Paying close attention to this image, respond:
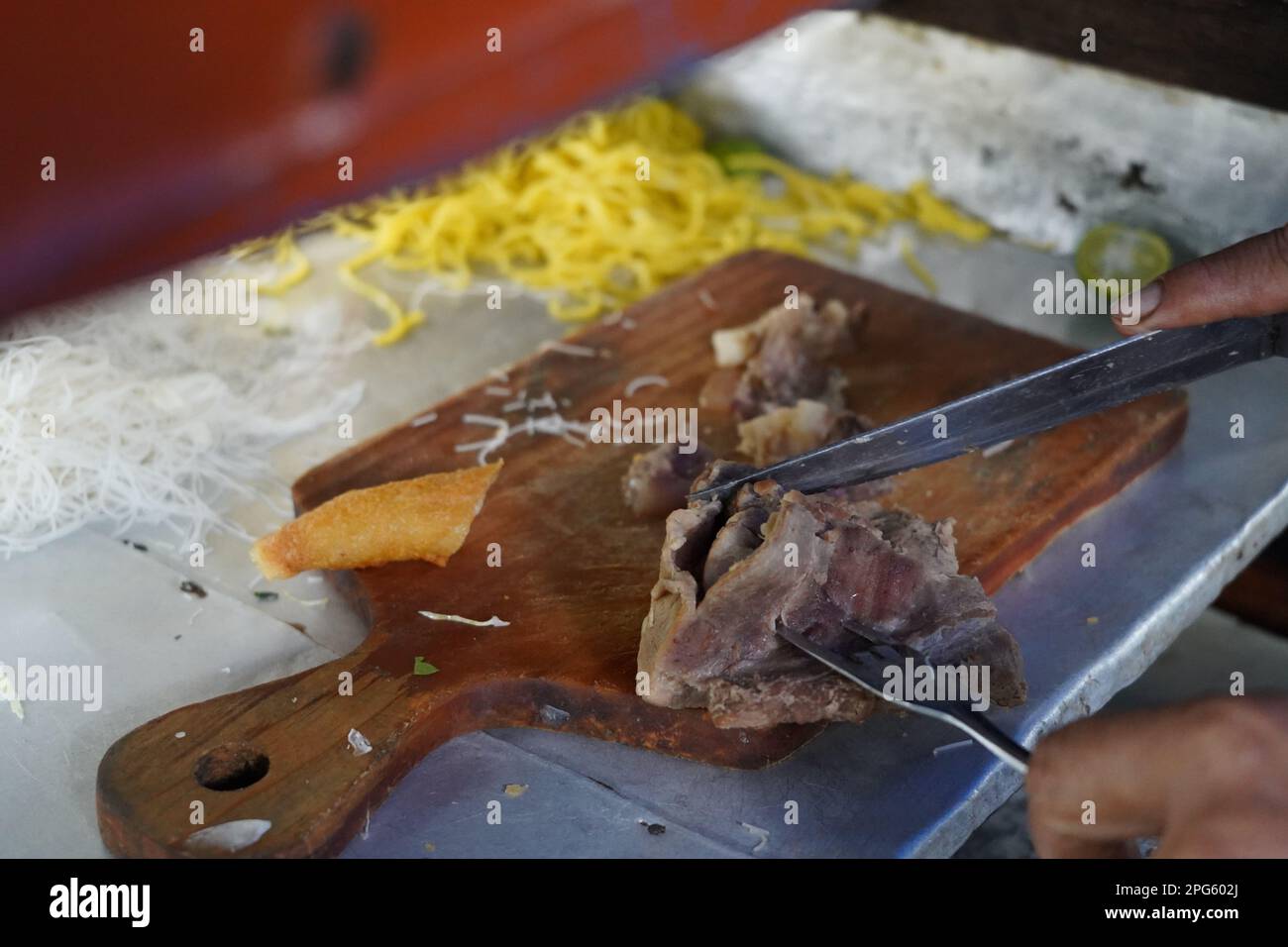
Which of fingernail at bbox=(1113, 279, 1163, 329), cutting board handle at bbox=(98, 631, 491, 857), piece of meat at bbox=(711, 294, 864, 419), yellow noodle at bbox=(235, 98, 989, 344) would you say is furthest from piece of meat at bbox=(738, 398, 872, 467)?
yellow noodle at bbox=(235, 98, 989, 344)

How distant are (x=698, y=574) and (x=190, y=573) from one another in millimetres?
1208

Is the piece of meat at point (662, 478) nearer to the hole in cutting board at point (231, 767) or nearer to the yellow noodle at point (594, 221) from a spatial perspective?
the hole in cutting board at point (231, 767)

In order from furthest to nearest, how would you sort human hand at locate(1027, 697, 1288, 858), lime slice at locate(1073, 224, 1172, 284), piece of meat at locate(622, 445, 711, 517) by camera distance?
lime slice at locate(1073, 224, 1172, 284) → piece of meat at locate(622, 445, 711, 517) → human hand at locate(1027, 697, 1288, 858)

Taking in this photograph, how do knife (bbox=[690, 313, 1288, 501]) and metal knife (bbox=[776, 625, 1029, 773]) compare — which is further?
knife (bbox=[690, 313, 1288, 501])

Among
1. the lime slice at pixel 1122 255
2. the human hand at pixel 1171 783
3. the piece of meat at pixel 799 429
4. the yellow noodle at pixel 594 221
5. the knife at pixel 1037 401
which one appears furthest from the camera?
the yellow noodle at pixel 594 221

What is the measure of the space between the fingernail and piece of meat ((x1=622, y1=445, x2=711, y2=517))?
2.91 ft

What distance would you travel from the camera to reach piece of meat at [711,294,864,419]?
322cm

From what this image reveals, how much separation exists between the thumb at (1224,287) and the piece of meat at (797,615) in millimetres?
663

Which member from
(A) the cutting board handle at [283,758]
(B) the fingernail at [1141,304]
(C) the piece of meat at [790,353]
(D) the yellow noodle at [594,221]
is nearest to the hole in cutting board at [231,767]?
(A) the cutting board handle at [283,758]

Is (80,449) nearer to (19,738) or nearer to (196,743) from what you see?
(19,738)

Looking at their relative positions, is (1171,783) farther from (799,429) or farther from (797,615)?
(799,429)

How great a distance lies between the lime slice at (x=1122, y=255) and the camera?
12.9 ft

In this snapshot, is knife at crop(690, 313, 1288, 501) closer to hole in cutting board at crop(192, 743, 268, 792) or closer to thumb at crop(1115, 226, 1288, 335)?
thumb at crop(1115, 226, 1288, 335)

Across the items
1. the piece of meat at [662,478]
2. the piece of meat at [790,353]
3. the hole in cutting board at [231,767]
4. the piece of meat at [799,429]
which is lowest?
the hole in cutting board at [231,767]
